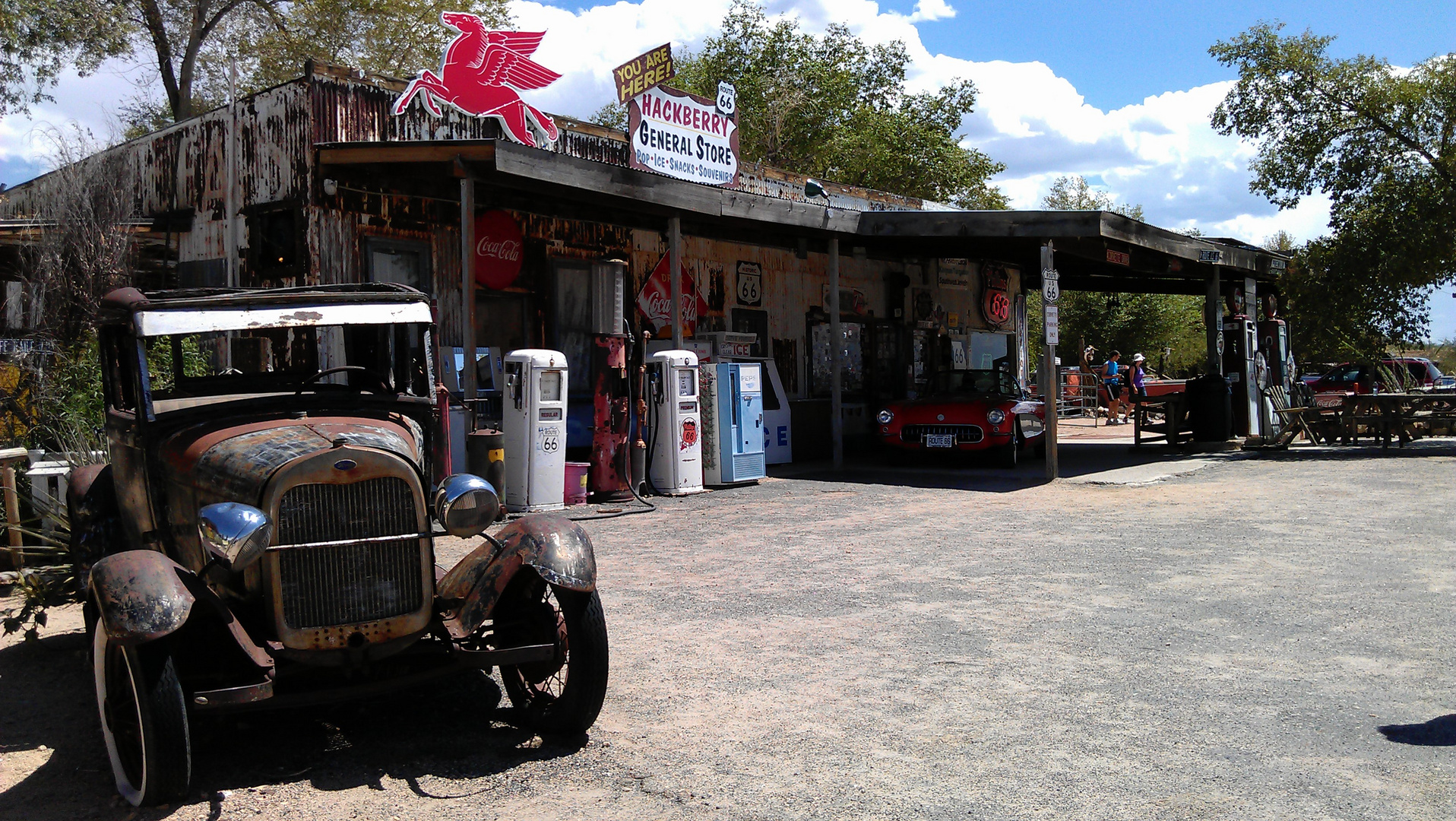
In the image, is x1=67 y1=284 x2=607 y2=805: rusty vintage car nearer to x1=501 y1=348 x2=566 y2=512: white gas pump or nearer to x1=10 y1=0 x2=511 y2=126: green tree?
x1=501 y1=348 x2=566 y2=512: white gas pump

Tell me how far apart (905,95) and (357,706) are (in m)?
39.5

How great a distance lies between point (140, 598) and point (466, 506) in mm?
1174

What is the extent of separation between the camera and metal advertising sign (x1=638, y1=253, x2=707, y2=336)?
48.8 feet

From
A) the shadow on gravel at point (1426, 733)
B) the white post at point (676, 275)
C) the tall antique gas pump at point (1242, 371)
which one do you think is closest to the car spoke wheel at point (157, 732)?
the shadow on gravel at point (1426, 733)

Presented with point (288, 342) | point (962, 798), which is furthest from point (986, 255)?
point (962, 798)

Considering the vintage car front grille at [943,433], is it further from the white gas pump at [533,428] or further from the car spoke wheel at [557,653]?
the car spoke wheel at [557,653]

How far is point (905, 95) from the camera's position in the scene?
40.8m

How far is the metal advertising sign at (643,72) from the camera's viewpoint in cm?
1285

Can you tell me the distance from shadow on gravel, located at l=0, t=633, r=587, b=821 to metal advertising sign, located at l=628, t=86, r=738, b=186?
8729mm

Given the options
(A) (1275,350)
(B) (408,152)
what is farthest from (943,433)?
(A) (1275,350)

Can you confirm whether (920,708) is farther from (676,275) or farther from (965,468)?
(965,468)

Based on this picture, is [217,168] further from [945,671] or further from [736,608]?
[945,671]

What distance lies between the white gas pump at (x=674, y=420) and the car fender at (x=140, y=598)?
336 inches

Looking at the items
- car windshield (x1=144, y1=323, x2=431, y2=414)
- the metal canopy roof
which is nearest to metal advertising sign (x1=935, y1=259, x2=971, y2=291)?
the metal canopy roof
